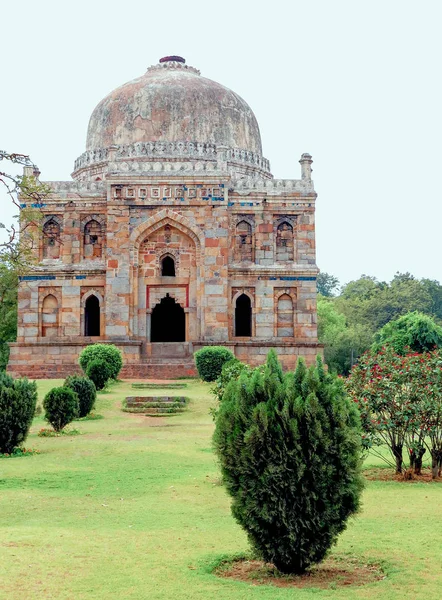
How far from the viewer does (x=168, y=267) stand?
2502 cm

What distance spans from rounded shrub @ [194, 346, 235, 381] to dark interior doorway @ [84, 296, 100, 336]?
5.34 meters

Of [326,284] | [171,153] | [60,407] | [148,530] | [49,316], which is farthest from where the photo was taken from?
[326,284]

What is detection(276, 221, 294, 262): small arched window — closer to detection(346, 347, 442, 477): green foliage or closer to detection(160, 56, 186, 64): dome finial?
detection(160, 56, 186, 64): dome finial

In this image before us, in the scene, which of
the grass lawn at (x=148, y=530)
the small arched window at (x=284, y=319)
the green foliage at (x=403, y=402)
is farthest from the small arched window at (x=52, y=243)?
the green foliage at (x=403, y=402)

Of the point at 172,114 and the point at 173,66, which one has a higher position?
A: the point at 173,66

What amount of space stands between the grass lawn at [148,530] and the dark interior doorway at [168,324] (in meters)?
15.2

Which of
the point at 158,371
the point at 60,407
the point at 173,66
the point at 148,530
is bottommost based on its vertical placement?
the point at 148,530

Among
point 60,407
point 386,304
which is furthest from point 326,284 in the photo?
point 60,407

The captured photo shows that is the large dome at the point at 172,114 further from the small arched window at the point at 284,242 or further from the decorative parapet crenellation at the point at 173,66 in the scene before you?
the small arched window at the point at 284,242

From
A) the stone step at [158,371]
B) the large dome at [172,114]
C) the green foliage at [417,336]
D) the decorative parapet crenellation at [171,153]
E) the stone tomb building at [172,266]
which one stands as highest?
the large dome at [172,114]

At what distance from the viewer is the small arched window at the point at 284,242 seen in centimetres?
2500

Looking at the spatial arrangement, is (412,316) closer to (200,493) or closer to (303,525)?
(200,493)

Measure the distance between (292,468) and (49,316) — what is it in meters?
20.1

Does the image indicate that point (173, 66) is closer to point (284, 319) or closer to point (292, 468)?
point (284, 319)
